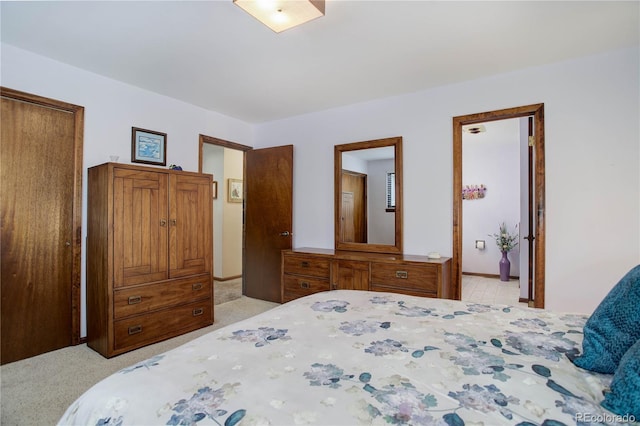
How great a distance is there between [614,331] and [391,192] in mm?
2650

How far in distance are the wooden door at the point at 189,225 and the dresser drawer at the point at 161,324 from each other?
0.35m

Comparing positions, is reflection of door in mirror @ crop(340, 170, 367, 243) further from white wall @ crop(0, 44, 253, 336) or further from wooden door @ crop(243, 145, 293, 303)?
white wall @ crop(0, 44, 253, 336)

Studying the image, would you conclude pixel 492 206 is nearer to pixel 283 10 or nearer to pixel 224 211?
pixel 224 211

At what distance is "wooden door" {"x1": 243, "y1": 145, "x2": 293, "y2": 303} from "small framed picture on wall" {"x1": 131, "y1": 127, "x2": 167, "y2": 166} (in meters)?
1.25

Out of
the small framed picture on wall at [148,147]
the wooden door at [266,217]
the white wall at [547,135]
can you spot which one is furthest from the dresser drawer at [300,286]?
the small framed picture on wall at [148,147]

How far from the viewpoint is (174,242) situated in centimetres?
306

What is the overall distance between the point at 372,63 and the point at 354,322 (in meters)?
2.26

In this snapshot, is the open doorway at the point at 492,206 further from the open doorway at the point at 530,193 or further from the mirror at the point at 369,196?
the mirror at the point at 369,196

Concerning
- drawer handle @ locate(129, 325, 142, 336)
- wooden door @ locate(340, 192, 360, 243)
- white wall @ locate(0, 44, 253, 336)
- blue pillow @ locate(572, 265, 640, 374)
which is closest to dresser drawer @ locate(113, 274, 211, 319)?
drawer handle @ locate(129, 325, 142, 336)

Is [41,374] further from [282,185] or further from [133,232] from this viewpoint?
[282,185]

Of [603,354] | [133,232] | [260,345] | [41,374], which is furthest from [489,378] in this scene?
[41,374]

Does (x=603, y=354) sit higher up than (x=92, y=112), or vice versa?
(x=92, y=112)

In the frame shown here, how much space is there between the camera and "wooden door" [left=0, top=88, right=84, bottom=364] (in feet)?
8.27

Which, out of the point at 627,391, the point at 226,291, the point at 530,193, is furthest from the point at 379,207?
the point at 627,391
